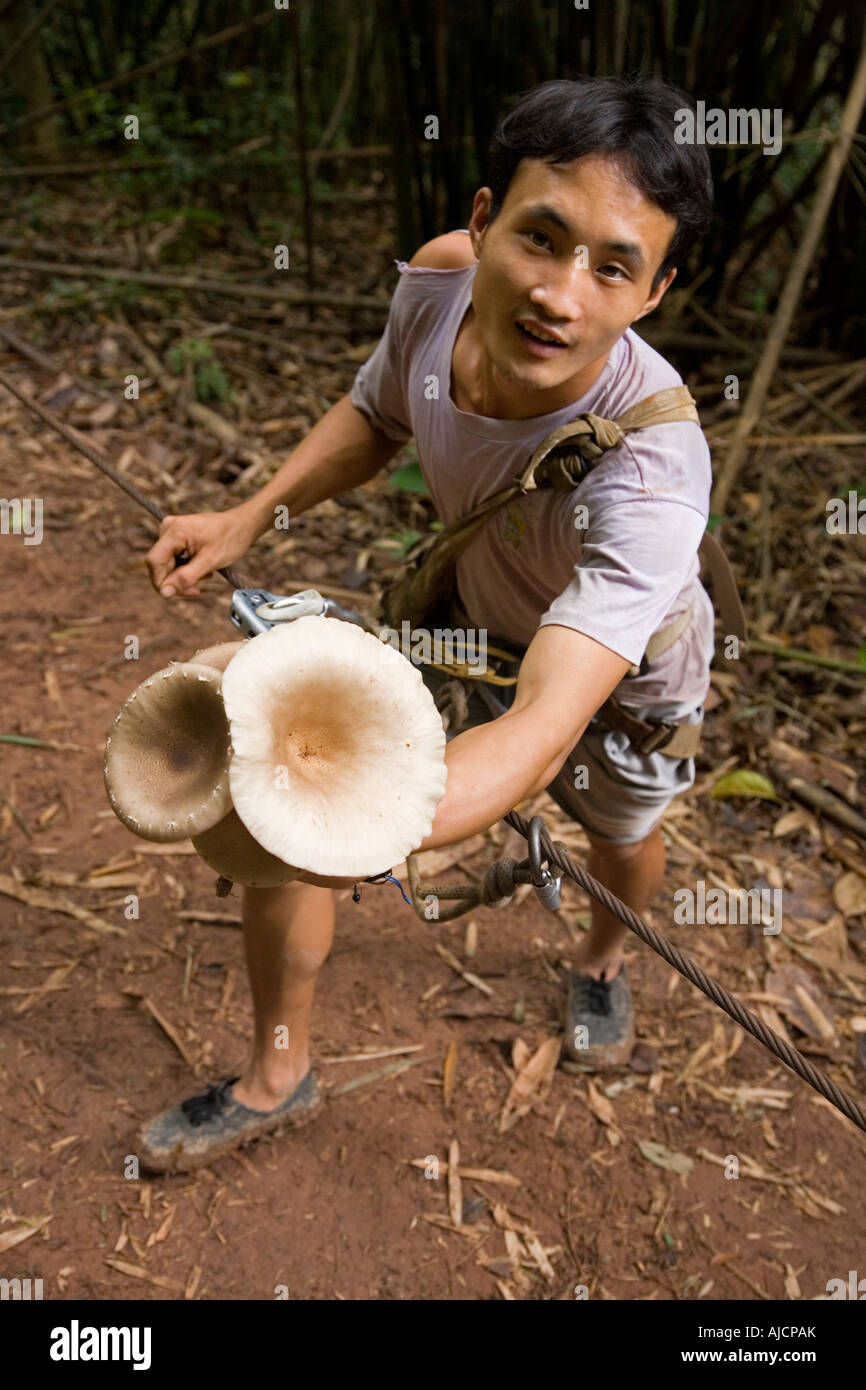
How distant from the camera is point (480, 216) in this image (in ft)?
5.61

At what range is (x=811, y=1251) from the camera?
2141 millimetres

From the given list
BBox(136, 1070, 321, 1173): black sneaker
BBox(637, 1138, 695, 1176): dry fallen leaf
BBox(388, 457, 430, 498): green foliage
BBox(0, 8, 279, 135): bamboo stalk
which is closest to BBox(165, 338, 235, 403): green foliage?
BBox(388, 457, 430, 498): green foliage

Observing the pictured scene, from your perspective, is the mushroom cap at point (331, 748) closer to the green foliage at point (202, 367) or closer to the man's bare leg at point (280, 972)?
the man's bare leg at point (280, 972)

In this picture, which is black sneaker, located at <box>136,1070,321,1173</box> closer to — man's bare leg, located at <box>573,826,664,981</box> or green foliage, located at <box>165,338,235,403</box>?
man's bare leg, located at <box>573,826,664,981</box>

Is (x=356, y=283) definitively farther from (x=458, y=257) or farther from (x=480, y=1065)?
(x=480, y=1065)

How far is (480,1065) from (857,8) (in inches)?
165

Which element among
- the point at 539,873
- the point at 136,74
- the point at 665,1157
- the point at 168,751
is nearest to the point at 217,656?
the point at 168,751

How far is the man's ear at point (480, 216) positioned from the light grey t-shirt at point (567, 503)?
6.0 inches

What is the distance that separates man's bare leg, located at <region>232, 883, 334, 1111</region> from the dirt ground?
0.17 metres

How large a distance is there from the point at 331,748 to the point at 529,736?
0.92ft

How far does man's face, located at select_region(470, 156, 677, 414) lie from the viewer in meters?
1.46

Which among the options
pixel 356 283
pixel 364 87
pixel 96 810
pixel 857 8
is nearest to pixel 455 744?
pixel 96 810

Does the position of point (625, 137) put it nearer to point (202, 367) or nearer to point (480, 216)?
point (480, 216)

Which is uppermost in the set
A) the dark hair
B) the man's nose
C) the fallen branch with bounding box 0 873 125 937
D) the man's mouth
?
the dark hair
